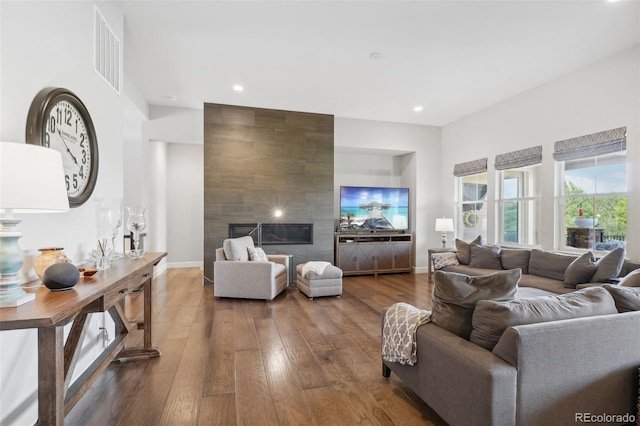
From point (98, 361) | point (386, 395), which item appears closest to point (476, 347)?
point (386, 395)

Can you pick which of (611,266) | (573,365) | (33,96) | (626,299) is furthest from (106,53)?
(611,266)

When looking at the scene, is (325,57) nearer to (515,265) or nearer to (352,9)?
(352,9)

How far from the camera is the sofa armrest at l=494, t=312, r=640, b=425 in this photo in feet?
4.66

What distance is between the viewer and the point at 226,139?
5328 millimetres

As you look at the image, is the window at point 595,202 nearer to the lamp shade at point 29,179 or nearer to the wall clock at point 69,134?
the lamp shade at point 29,179

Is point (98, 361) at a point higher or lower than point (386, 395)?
higher

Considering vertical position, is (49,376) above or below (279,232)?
below

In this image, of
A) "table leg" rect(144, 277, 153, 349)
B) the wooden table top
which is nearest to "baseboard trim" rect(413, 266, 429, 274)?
"table leg" rect(144, 277, 153, 349)

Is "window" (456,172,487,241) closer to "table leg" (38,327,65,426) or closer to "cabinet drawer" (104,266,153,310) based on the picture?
"cabinet drawer" (104,266,153,310)

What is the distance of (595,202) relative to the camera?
3.99 meters

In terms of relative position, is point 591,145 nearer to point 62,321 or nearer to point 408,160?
point 408,160

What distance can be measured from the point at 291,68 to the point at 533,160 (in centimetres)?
382

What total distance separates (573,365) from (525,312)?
0.34 metres

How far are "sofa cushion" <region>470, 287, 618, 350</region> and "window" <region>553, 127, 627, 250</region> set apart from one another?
114 inches
